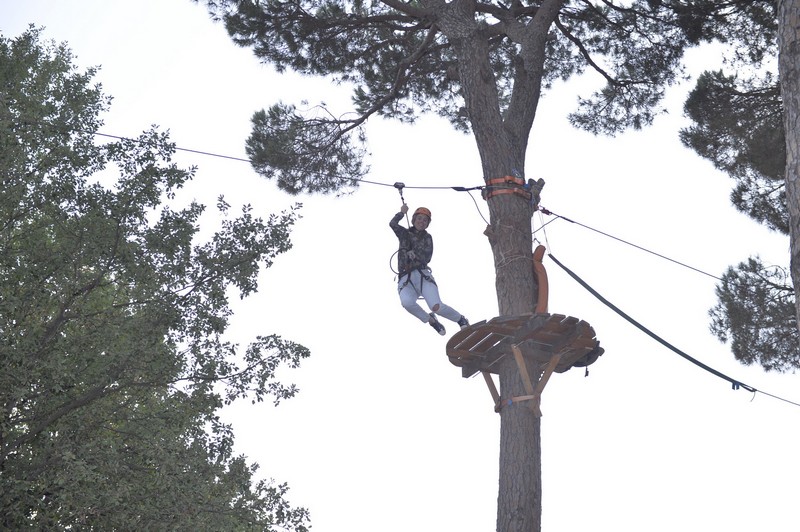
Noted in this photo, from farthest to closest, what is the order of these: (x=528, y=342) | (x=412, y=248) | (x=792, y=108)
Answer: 1. (x=412, y=248)
2. (x=528, y=342)
3. (x=792, y=108)

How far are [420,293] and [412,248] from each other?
38 centimetres

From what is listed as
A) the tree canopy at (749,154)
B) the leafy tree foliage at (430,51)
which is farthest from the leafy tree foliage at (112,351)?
the tree canopy at (749,154)

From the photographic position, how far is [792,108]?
4.72m

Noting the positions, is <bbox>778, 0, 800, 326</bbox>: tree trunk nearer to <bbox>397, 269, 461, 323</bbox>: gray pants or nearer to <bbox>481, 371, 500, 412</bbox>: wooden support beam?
<bbox>481, 371, 500, 412</bbox>: wooden support beam

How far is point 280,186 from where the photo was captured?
34.0 feet

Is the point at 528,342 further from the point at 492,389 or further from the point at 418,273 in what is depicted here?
the point at 418,273

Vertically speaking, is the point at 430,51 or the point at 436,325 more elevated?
the point at 430,51

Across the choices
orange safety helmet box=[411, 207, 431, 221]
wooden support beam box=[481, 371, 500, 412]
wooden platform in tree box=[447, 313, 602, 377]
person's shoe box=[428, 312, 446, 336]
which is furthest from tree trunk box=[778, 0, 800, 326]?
person's shoe box=[428, 312, 446, 336]

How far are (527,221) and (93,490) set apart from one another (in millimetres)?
4076

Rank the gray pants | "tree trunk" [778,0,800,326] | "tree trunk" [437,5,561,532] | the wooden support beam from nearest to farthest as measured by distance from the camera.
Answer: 1. "tree trunk" [778,0,800,326]
2. "tree trunk" [437,5,561,532]
3. the wooden support beam
4. the gray pants

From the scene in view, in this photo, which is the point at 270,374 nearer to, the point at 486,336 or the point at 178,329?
the point at 178,329

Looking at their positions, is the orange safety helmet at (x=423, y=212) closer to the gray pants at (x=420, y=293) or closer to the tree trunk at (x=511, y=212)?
the gray pants at (x=420, y=293)

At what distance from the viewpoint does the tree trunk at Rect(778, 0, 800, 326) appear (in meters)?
4.38

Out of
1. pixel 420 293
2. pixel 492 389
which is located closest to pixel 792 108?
pixel 492 389
